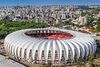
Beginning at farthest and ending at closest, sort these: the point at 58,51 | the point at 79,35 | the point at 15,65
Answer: the point at 79,35, the point at 58,51, the point at 15,65

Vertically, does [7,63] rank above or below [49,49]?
below

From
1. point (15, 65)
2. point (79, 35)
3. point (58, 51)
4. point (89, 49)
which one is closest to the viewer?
point (15, 65)

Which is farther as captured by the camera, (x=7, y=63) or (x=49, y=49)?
(x=49, y=49)

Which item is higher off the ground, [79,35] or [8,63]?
[79,35]

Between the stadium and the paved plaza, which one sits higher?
the stadium

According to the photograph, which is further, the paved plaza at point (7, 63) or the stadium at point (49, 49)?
the stadium at point (49, 49)

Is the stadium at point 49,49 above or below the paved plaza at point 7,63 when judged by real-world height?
above

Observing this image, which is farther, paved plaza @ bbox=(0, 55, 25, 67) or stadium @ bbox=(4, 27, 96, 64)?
stadium @ bbox=(4, 27, 96, 64)

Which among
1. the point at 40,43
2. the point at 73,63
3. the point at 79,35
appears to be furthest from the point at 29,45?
the point at 79,35

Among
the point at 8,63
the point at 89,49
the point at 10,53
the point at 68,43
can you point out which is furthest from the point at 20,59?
the point at 89,49

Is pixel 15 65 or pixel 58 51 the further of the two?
pixel 58 51

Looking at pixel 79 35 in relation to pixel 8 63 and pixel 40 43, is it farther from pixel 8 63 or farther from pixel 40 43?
pixel 8 63
